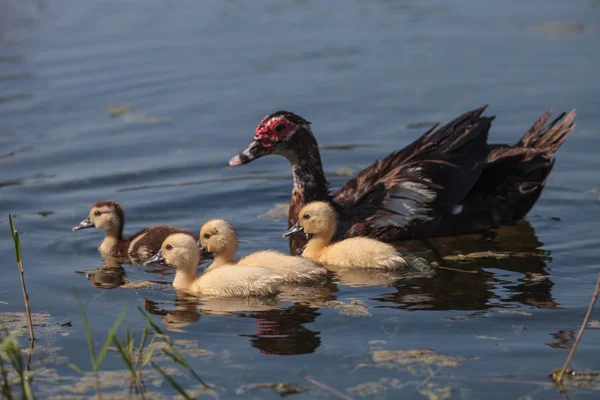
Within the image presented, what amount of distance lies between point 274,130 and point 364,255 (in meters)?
1.75

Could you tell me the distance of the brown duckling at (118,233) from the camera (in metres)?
8.34

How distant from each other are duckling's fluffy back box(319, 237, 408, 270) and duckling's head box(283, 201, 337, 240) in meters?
Result: 0.23

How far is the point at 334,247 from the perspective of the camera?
26.0 ft

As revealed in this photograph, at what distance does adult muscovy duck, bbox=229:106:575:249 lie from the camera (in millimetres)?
8523

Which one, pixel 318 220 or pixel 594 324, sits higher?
pixel 318 220

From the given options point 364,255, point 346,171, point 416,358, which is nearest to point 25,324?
point 364,255

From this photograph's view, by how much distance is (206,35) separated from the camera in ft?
52.3

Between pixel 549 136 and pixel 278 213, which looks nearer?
pixel 549 136

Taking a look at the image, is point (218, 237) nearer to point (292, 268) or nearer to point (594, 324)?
point (292, 268)

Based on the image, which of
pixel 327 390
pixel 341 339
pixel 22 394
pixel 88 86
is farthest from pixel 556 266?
pixel 88 86

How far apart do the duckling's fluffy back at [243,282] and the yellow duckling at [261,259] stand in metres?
0.15

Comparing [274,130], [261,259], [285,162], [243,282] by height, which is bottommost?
[243,282]

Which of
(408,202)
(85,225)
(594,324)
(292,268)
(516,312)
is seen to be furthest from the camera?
(85,225)

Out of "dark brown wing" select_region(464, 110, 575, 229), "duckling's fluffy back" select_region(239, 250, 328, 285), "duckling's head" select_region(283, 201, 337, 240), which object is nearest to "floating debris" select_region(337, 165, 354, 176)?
"dark brown wing" select_region(464, 110, 575, 229)
